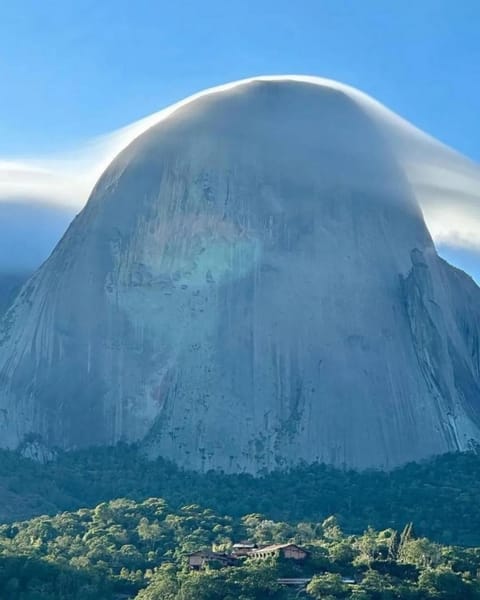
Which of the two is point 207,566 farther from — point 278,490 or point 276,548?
point 278,490

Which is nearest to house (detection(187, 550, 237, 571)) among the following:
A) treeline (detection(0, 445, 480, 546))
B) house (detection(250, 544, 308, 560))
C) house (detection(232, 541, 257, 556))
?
house (detection(250, 544, 308, 560))

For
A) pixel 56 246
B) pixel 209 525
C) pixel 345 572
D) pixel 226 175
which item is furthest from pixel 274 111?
pixel 345 572

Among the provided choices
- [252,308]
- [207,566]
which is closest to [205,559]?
[207,566]

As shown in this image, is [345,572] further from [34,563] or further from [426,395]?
[426,395]

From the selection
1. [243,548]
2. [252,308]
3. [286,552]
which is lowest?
[286,552]

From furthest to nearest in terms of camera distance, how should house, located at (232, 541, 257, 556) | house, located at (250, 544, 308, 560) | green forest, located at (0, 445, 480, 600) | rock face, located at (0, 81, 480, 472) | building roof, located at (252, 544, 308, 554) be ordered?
A: rock face, located at (0, 81, 480, 472) < house, located at (232, 541, 257, 556) < building roof, located at (252, 544, 308, 554) < house, located at (250, 544, 308, 560) < green forest, located at (0, 445, 480, 600)

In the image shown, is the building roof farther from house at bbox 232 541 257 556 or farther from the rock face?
the rock face
